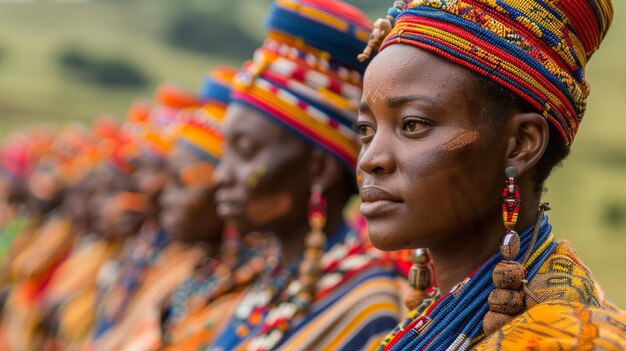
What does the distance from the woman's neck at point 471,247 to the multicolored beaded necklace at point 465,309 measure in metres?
0.05

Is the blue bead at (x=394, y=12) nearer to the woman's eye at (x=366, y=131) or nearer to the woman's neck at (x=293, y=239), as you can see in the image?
the woman's eye at (x=366, y=131)

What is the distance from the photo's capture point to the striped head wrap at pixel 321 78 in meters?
3.96

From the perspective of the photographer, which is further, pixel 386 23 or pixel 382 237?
pixel 386 23

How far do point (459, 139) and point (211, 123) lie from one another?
3.56 metres

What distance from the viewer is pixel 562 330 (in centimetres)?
214

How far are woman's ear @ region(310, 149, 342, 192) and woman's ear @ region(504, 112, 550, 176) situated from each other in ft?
5.39

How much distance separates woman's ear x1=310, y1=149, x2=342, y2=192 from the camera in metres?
3.99

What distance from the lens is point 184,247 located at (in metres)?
6.75

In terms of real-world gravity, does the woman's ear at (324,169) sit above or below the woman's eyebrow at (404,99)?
below

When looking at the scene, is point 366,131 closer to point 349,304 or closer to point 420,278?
point 420,278

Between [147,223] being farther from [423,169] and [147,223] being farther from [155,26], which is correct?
[155,26]

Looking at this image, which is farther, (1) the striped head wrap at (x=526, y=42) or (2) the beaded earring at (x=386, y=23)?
(2) the beaded earring at (x=386, y=23)

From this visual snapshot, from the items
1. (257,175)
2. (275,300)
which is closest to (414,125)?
(257,175)

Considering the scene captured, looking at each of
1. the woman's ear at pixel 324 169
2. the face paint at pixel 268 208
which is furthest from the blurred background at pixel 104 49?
the woman's ear at pixel 324 169
